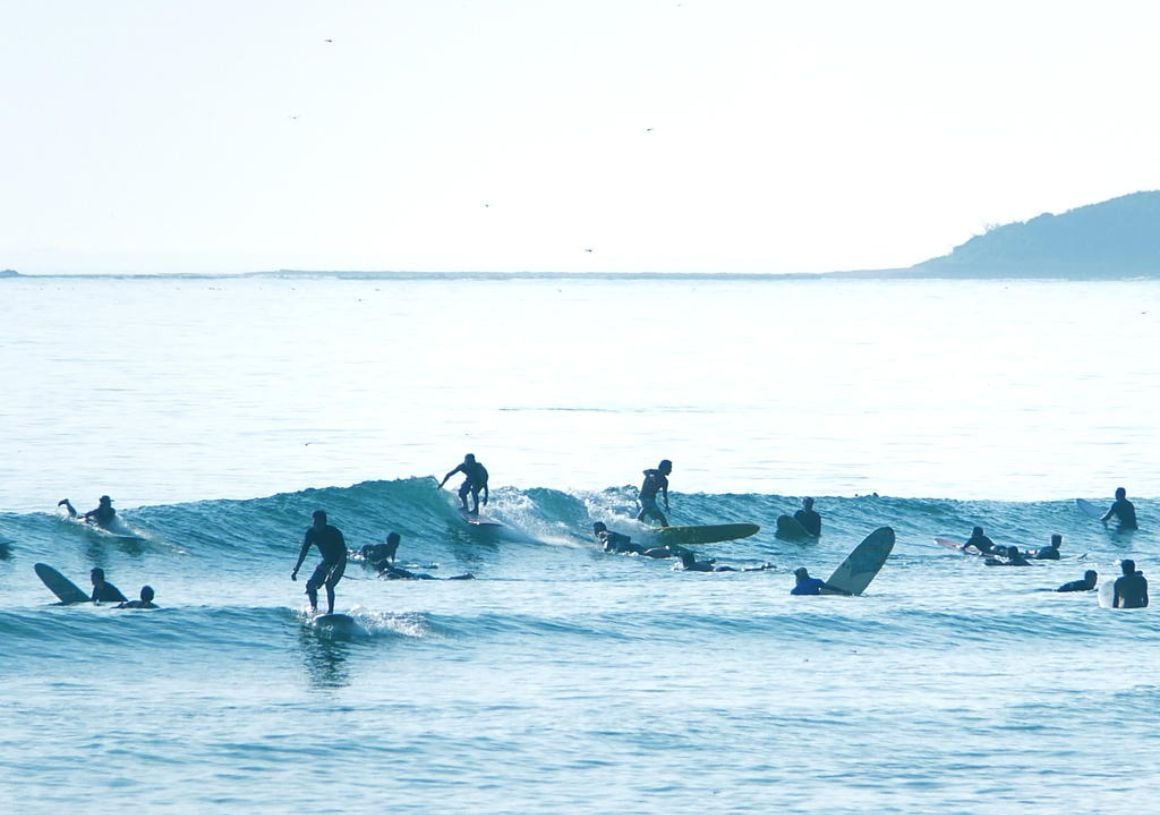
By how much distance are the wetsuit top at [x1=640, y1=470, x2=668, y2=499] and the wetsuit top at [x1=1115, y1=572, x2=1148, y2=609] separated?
37.8 ft

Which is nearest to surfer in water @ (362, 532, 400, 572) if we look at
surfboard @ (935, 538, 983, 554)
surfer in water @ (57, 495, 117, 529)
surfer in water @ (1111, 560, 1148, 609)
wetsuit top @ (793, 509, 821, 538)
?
surfer in water @ (57, 495, 117, 529)

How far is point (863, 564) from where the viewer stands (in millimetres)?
35219

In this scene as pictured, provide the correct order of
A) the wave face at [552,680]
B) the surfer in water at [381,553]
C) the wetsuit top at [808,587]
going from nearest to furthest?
the wave face at [552,680]
the wetsuit top at [808,587]
the surfer in water at [381,553]

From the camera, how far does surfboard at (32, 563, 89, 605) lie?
31328 millimetres

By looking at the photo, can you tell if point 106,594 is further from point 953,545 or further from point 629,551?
point 953,545

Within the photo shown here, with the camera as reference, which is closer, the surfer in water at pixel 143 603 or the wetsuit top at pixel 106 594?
the surfer in water at pixel 143 603

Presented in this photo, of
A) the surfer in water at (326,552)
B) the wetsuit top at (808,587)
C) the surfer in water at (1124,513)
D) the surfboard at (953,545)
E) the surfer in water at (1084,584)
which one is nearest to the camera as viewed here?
the surfer in water at (326,552)

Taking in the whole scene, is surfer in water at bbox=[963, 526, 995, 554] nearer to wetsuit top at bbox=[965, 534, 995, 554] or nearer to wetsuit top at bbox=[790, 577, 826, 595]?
wetsuit top at bbox=[965, 534, 995, 554]

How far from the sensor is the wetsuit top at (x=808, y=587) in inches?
1341

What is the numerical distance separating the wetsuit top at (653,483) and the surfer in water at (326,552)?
1348cm

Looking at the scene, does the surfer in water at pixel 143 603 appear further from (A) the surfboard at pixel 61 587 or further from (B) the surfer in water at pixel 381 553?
(B) the surfer in water at pixel 381 553

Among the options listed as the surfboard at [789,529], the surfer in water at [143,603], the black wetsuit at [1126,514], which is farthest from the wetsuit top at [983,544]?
the surfer in water at [143,603]

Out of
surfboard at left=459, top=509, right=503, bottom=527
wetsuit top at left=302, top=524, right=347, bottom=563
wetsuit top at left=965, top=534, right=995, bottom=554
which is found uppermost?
wetsuit top at left=302, top=524, right=347, bottom=563

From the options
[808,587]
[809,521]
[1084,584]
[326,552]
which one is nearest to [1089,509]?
[809,521]
